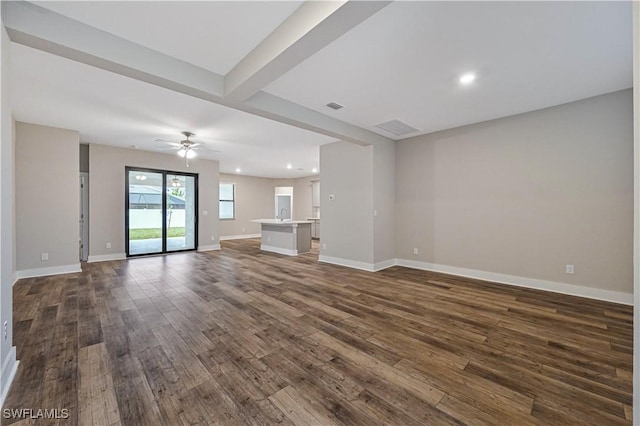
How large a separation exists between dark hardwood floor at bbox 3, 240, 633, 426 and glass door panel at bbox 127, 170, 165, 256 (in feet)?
9.23

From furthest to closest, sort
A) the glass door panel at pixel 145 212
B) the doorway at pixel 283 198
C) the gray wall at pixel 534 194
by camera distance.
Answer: the doorway at pixel 283 198
the glass door panel at pixel 145 212
the gray wall at pixel 534 194

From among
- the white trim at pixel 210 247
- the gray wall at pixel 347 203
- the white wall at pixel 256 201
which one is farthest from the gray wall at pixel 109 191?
the gray wall at pixel 347 203

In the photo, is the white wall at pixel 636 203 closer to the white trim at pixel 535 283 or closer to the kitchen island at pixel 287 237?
the white trim at pixel 535 283

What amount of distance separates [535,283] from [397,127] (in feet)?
11.2

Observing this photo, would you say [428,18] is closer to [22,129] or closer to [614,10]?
[614,10]

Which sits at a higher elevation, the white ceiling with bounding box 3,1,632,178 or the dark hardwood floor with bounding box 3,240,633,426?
the white ceiling with bounding box 3,1,632,178

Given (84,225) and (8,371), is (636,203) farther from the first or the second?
(84,225)

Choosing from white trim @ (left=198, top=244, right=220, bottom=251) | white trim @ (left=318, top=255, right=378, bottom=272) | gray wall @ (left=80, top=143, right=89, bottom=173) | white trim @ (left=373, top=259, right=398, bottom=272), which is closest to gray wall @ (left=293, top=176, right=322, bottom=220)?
white trim @ (left=198, top=244, right=220, bottom=251)

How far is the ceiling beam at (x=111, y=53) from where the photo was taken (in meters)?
1.92

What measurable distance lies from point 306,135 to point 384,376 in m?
4.43

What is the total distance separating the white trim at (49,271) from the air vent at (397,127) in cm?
650

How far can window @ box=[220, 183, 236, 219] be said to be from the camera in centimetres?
1044

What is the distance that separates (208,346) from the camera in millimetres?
2297

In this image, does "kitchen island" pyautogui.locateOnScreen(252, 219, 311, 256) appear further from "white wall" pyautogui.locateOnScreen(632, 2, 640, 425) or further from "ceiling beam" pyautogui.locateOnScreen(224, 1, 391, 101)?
"white wall" pyautogui.locateOnScreen(632, 2, 640, 425)
